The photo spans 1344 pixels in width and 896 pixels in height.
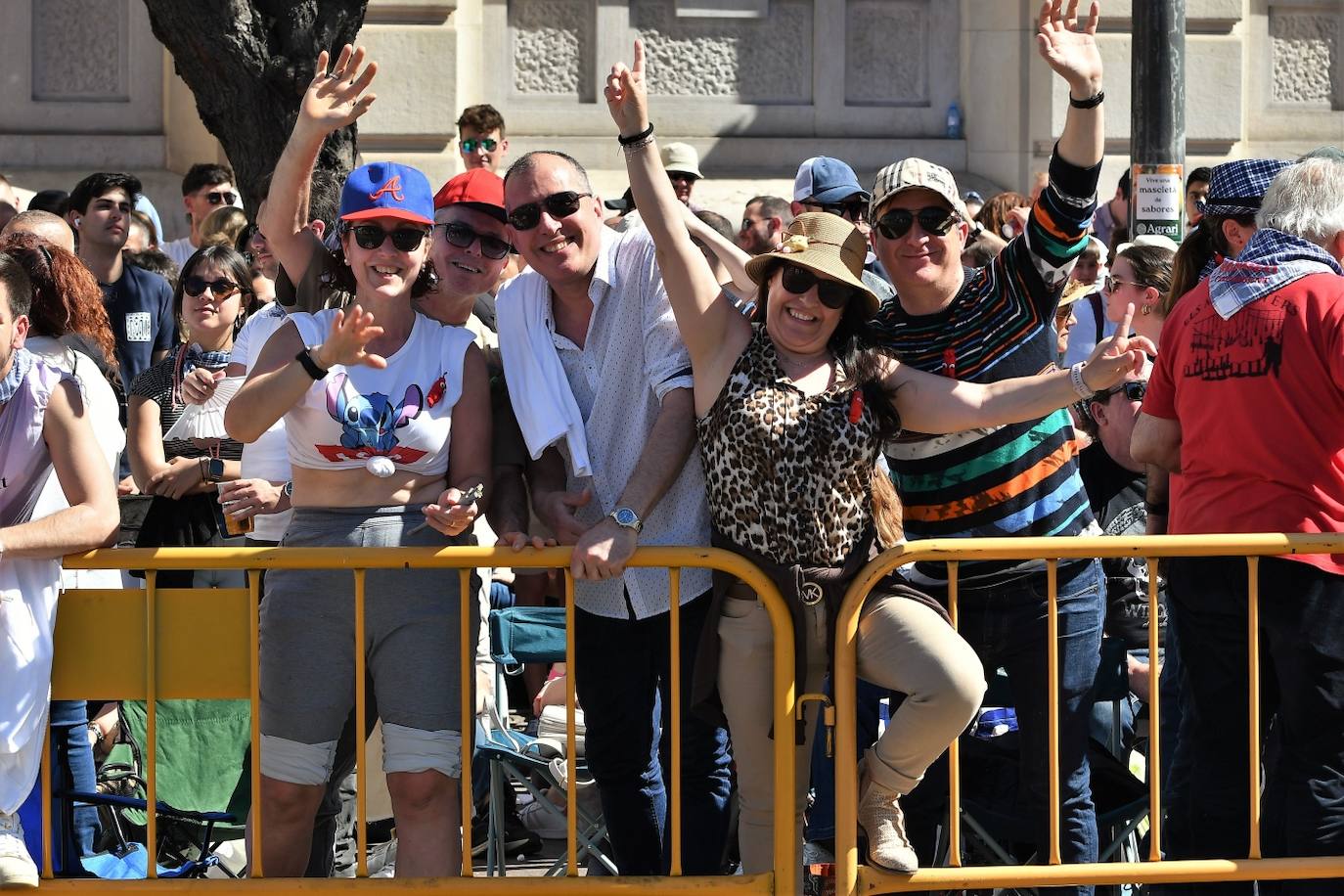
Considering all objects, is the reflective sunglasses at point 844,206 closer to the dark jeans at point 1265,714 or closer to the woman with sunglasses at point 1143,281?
the woman with sunglasses at point 1143,281

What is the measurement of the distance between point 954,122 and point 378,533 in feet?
30.9

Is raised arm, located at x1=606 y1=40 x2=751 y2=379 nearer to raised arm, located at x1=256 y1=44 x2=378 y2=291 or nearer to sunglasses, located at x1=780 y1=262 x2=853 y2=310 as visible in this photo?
sunglasses, located at x1=780 y1=262 x2=853 y2=310

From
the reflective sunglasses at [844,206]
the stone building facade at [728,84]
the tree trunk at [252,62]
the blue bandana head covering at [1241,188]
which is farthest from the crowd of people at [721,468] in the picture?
the stone building facade at [728,84]

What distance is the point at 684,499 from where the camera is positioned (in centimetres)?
458

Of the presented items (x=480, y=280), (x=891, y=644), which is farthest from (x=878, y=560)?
(x=480, y=280)

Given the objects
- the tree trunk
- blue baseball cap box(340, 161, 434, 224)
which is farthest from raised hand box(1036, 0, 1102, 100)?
the tree trunk

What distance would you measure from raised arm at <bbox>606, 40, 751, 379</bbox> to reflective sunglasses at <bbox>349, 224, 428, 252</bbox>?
1.90 ft

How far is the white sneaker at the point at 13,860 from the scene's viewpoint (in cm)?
419

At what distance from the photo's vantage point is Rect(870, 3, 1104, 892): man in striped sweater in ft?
15.1

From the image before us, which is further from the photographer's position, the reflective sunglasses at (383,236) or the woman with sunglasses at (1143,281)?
the woman with sunglasses at (1143,281)

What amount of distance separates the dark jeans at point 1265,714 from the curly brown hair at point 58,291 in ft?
10.0

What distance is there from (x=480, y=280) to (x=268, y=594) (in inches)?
40.2

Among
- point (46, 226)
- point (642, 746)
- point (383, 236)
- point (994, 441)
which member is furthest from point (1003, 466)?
point (46, 226)

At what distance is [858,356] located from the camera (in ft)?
14.4
